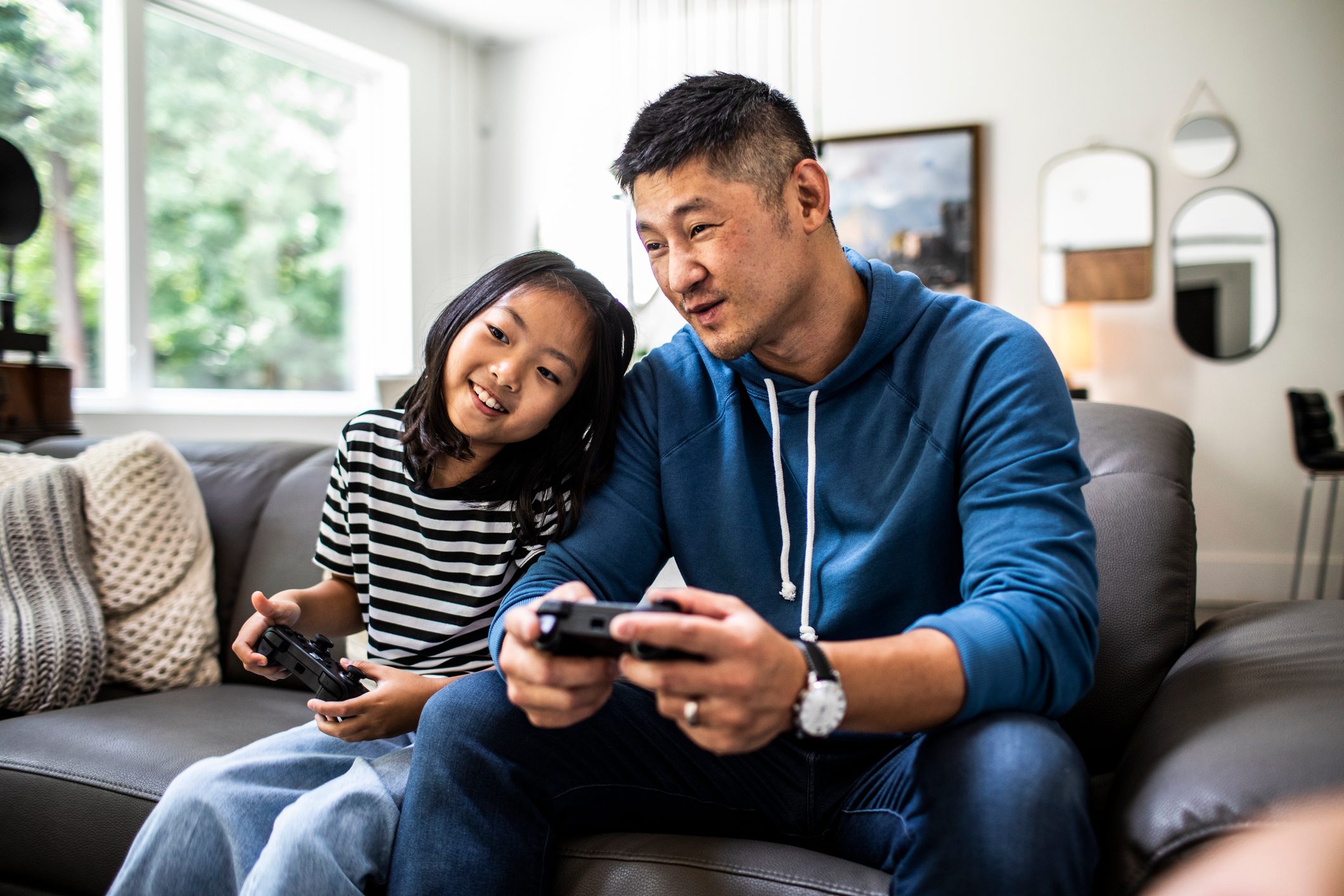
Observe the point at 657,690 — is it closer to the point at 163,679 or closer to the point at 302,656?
the point at 302,656

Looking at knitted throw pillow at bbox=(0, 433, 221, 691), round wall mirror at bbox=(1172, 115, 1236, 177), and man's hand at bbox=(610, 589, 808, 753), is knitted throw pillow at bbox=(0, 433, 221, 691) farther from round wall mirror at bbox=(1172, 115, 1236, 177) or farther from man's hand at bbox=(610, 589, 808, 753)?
round wall mirror at bbox=(1172, 115, 1236, 177)

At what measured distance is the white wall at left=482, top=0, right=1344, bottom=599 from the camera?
421 centimetres

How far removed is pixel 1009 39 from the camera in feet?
15.0

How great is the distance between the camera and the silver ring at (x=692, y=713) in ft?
2.45

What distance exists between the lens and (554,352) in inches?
49.4

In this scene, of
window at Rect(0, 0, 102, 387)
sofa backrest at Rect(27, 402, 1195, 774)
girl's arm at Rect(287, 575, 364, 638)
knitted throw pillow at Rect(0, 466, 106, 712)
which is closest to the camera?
sofa backrest at Rect(27, 402, 1195, 774)

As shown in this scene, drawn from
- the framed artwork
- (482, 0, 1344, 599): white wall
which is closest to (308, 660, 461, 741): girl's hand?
(482, 0, 1344, 599): white wall

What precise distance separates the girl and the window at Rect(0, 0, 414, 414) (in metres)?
2.80

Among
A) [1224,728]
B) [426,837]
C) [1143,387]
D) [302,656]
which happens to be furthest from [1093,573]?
[1143,387]

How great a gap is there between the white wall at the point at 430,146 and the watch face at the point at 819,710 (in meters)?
4.04

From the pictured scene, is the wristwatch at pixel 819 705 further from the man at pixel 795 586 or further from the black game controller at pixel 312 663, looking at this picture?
the black game controller at pixel 312 663

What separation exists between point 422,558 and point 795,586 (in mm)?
509

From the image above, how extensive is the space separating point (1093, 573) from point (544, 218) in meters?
4.88

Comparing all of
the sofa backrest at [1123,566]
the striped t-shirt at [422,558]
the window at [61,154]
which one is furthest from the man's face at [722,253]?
the window at [61,154]
